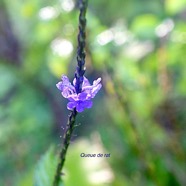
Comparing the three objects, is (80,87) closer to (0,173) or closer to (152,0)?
(0,173)

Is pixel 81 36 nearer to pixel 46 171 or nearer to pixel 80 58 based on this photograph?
pixel 80 58

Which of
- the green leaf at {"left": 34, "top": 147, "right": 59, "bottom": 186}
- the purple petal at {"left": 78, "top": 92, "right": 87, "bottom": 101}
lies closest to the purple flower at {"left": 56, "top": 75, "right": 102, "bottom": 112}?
the purple petal at {"left": 78, "top": 92, "right": 87, "bottom": 101}

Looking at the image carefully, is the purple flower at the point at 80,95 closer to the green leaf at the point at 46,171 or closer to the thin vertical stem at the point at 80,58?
the thin vertical stem at the point at 80,58

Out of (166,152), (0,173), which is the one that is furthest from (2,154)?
(166,152)

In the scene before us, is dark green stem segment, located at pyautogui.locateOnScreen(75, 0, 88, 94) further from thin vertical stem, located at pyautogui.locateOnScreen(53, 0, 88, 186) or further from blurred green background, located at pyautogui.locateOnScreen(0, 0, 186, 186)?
blurred green background, located at pyautogui.locateOnScreen(0, 0, 186, 186)

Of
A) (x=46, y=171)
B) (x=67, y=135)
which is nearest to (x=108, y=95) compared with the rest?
(x=46, y=171)

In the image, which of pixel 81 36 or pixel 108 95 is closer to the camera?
pixel 81 36

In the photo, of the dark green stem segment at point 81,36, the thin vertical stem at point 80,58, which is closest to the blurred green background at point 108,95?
the thin vertical stem at point 80,58
